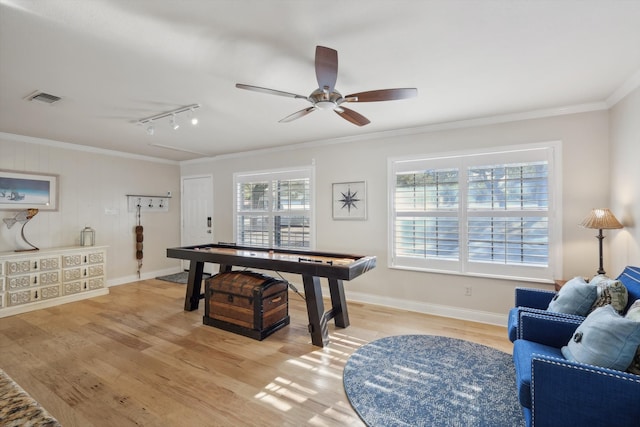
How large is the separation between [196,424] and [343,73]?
8.89 feet

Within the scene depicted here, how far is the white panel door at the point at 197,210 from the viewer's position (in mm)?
6062

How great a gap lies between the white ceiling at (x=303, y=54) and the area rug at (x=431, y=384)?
2.44 meters

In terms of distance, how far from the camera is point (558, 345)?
77.3 inches

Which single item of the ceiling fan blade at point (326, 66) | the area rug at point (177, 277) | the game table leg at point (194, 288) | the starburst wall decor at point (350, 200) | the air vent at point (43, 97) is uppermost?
the air vent at point (43, 97)

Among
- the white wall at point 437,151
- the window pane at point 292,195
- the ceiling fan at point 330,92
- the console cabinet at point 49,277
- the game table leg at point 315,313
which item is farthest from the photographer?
the window pane at point 292,195

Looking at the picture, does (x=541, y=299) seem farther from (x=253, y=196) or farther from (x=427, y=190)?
(x=253, y=196)

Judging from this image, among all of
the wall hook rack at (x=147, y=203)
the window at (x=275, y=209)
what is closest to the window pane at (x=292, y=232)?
the window at (x=275, y=209)

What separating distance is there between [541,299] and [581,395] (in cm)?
136

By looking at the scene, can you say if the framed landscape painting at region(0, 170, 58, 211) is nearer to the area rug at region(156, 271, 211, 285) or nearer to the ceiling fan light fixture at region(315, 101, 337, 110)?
the area rug at region(156, 271, 211, 285)

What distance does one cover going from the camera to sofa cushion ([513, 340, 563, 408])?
157 centimetres

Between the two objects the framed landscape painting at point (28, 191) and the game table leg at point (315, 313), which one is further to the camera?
the framed landscape painting at point (28, 191)

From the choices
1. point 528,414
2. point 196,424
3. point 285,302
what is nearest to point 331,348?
point 285,302

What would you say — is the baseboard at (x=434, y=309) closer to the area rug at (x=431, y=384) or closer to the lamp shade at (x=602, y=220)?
the area rug at (x=431, y=384)

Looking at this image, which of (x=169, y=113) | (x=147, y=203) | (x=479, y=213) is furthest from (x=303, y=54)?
(x=147, y=203)
